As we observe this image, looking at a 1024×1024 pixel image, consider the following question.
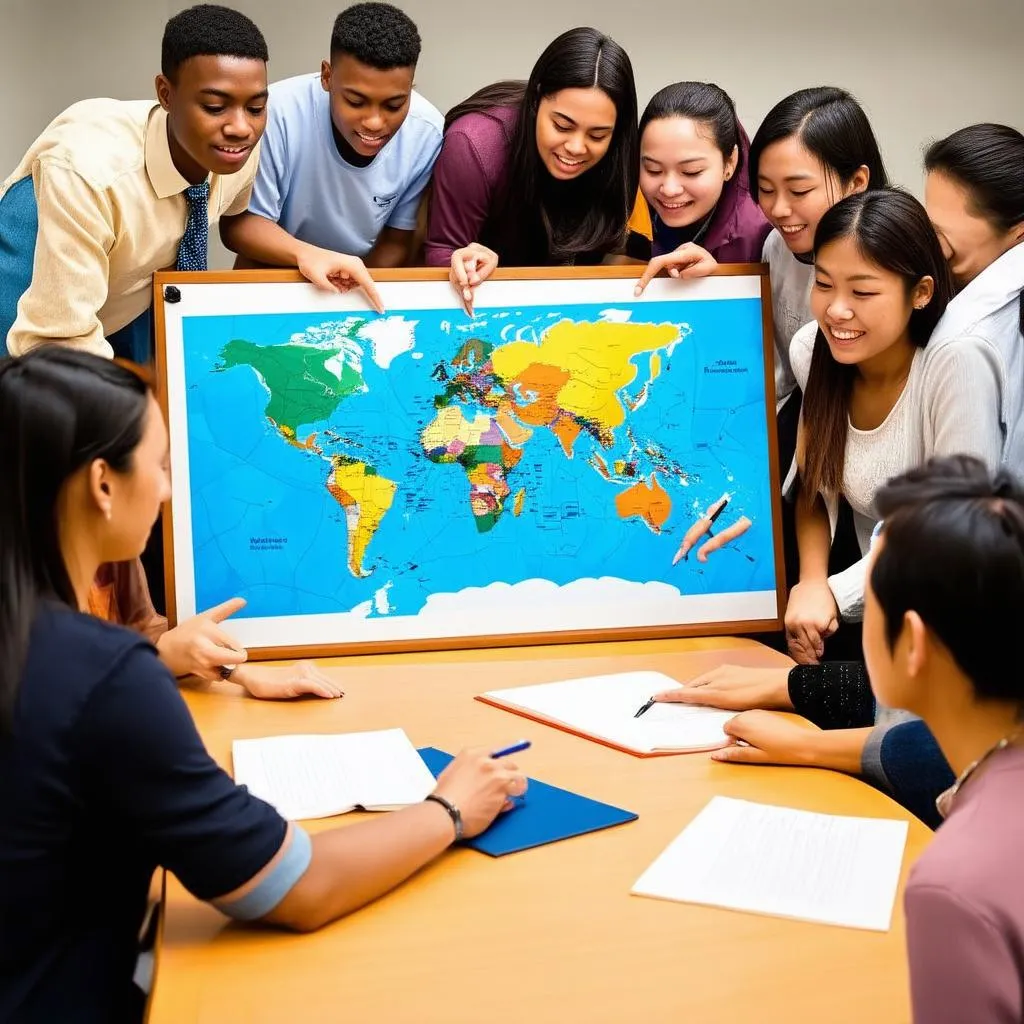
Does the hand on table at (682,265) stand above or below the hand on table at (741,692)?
above

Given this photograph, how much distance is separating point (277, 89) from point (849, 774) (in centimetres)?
178

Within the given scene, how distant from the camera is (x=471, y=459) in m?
2.25

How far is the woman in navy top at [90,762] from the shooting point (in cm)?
106

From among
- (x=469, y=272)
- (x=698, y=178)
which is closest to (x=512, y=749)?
(x=469, y=272)

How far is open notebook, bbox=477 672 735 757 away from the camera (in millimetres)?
1703

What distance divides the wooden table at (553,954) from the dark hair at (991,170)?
50.9 inches

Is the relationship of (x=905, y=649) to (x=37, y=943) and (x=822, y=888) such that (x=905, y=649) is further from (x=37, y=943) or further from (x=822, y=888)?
(x=37, y=943)

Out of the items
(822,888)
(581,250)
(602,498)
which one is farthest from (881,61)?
(822,888)

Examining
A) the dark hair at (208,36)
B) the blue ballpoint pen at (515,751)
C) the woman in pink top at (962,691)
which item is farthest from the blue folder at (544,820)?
the dark hair at (208,36)

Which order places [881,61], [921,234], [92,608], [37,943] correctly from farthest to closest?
[881,61] < [921,234] < [92,608] < [37,943]

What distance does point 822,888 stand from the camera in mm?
1271

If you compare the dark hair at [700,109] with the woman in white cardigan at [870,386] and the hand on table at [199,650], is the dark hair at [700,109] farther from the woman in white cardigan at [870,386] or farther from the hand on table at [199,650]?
the hand on table at [199,650]

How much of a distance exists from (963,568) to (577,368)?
140 centimetres

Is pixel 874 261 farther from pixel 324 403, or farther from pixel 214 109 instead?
pixel 214 109
